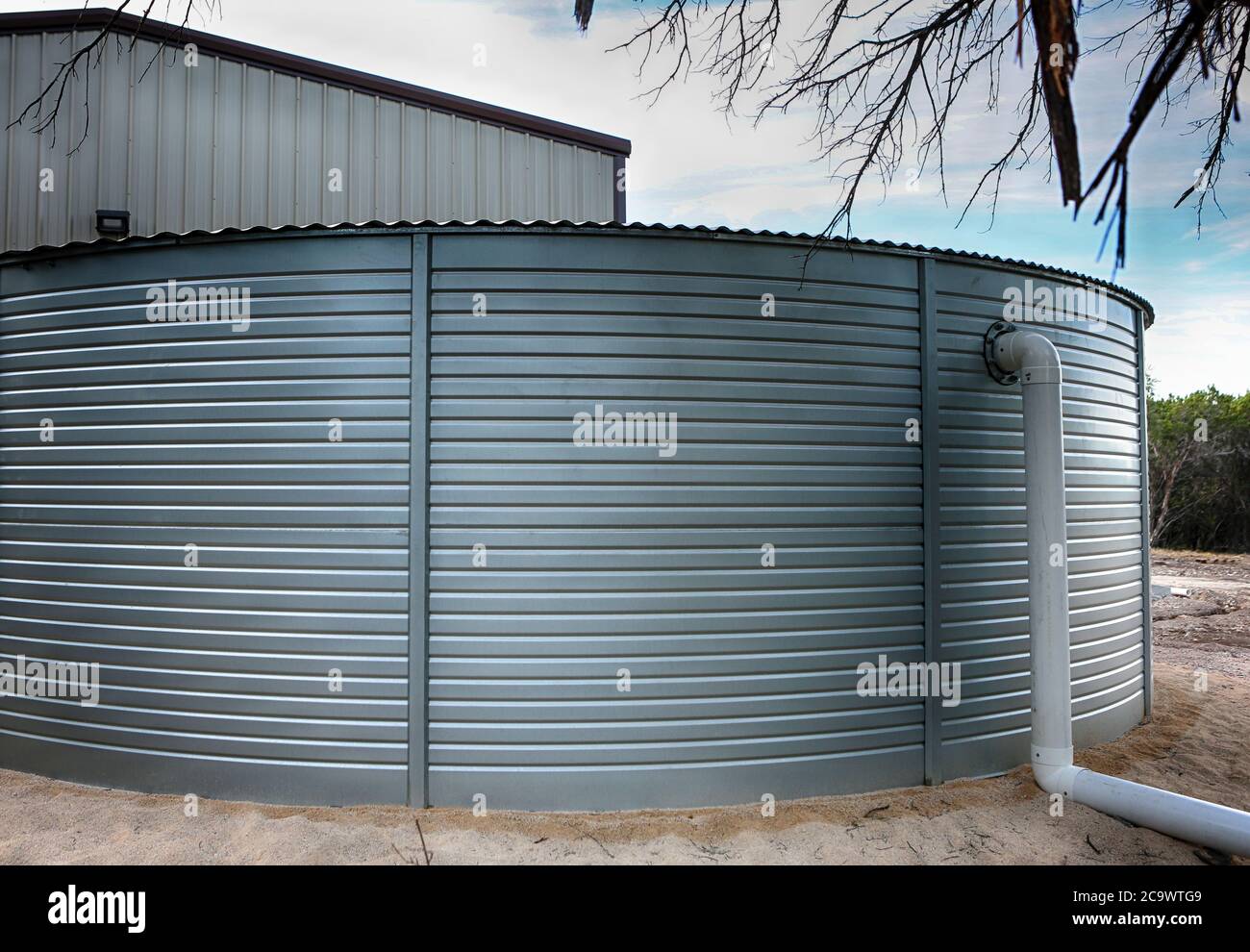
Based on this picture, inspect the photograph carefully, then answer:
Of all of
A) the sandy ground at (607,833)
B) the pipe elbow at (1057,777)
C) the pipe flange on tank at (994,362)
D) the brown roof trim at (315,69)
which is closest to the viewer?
the sandy ground at (607,833)

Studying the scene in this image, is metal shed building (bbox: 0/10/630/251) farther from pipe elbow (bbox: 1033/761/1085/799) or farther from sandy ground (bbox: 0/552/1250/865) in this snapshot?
pipe elbow (bbox: 1033/761/1085/799)

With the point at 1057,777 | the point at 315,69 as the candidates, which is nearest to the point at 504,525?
the point at 1057,777

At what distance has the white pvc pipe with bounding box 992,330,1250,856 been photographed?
4.65 metres

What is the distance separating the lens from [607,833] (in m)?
3.99

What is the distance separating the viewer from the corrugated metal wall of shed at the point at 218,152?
669 centimetres

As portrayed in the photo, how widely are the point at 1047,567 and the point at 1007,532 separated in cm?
37

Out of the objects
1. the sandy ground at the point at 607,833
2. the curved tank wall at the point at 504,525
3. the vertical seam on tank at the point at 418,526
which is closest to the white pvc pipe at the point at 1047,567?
the sandy ground at the point at 607,833

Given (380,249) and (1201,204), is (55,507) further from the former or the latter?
(1201,204)

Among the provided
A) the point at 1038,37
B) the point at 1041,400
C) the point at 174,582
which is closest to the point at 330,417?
the point at 174,582

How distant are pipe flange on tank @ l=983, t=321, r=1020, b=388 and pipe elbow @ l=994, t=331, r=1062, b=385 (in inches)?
2.6

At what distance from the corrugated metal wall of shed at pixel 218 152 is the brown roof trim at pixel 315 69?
73 millimetres

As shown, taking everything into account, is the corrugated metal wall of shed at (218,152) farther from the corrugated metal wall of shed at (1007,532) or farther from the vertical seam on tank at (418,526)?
the corrugated metal wall of shed at (1007,532)

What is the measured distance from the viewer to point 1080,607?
5484 millimetres

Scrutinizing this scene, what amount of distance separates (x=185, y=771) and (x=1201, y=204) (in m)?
6.68
